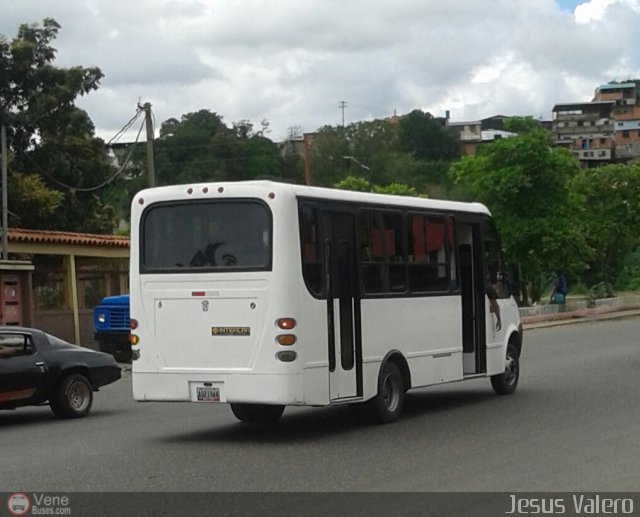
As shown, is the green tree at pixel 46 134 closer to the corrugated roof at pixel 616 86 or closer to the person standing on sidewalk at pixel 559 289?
the person standing on sidewalk at pixel 559 289

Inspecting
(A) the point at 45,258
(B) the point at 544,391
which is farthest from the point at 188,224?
(A) the point at 45,258

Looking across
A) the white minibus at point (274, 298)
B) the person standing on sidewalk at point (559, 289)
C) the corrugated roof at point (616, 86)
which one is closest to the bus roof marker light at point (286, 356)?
the white minibus at point (274, 298)

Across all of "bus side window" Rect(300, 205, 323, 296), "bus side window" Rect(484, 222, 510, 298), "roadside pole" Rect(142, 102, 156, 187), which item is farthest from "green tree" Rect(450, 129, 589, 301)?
"bus side window" Rect(300, 205, 323, 296)

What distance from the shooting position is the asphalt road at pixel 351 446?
10.3 metres

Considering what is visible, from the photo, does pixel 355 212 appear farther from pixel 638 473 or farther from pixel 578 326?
pixel 578 326

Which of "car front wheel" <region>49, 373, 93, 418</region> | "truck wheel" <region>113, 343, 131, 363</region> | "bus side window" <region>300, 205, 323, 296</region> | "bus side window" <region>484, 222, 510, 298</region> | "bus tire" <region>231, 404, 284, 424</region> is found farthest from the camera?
"truck wheel" <region>113, 343, 131, 363</region>

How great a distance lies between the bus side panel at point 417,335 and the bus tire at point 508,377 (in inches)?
54.5

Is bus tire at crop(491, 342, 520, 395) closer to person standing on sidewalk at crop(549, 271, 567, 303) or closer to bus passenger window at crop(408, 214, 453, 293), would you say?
bus passenger window at crop(408, 214, 453, 293)

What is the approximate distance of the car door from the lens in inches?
605

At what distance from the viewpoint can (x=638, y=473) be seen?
10531mm

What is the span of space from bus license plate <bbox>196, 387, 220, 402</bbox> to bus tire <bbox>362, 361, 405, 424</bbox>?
6.91 feet

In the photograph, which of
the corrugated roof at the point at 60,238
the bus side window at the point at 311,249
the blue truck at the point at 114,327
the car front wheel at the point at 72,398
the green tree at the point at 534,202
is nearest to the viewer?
the bus side window at the point at 311,249

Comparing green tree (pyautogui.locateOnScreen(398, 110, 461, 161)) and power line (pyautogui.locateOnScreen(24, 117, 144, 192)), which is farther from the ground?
green tree (pyautogui.locateOnScreen(398, 110, 461, 161))
